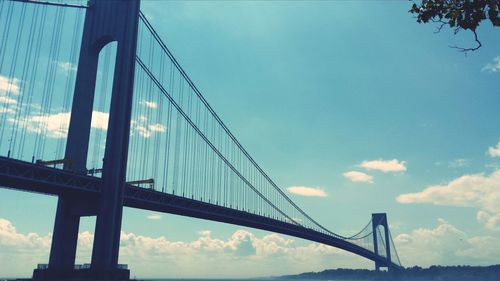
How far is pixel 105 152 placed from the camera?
128ft

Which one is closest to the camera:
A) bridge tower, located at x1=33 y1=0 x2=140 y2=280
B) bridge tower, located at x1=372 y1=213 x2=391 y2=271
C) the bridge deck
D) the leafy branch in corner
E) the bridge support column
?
the leafy branch in corner

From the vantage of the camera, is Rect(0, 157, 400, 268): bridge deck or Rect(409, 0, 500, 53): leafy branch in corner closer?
Rect(409, 0, 500, 53): leafy branch in corner

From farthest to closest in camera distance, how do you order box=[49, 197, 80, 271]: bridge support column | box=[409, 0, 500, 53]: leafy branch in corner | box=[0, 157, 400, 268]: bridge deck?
box=[49, 197, 80, 271]: bridge support column, box=[0, 157, 400, 268]: bridge deck, box=[409, 0, 500, 53]: leafy branch in corner

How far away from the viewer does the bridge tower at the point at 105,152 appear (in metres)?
36.8

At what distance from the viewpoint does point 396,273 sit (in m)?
133

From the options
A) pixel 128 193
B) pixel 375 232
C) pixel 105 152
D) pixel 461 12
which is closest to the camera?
pixel 461 12

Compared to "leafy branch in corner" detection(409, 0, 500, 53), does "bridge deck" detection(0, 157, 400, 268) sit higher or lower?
higher

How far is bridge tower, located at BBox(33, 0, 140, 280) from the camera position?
1449 inches

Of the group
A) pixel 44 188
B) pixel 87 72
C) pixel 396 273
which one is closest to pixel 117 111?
pixel 87 72

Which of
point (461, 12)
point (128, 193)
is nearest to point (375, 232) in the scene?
point (128, 193)

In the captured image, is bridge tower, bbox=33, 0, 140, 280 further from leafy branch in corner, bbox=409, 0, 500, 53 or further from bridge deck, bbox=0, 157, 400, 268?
leafy branch in corner, bbox=409, 0, 500, 53

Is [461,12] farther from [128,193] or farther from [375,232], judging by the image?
[375,232]

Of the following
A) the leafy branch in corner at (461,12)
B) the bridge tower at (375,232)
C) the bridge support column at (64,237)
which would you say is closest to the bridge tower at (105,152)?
the bridge support column at (64,237)

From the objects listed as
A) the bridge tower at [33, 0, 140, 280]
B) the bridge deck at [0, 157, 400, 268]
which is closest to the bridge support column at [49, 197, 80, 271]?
the bridge tower at [33, 0, 140, 280]
